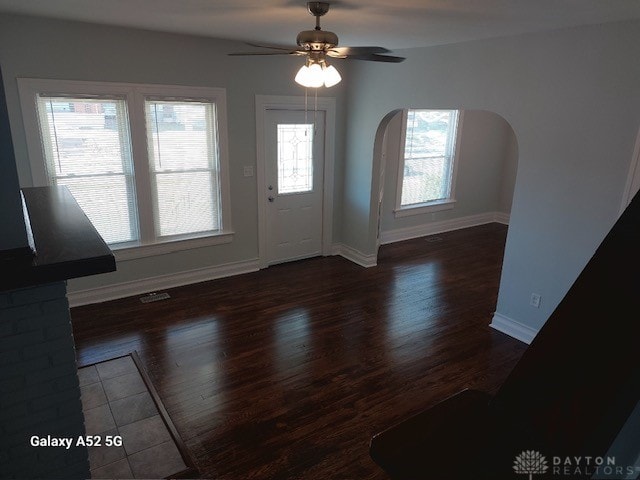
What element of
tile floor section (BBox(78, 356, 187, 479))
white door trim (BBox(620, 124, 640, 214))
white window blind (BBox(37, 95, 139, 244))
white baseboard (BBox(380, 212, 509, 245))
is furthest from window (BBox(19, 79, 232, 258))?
white door trim (BBox(620, 124, 640, 214))

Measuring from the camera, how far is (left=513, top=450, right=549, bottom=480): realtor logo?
705 millimetres

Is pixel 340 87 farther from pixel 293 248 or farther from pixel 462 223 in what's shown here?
pixel 462 223

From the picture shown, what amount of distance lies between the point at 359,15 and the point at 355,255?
11.0 feet

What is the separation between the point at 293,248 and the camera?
18.4 feet

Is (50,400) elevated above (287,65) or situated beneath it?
situated beneath

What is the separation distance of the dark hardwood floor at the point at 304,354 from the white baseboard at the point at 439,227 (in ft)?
4.14

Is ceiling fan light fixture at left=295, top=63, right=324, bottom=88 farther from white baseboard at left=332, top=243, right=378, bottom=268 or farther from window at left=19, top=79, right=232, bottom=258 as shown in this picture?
white baseboard at left=332, top=243, right=378, bottom=268

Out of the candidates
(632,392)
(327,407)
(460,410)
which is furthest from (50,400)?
(327,407)

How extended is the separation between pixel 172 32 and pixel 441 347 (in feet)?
12.4

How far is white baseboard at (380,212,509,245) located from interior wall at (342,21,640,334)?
2.59 m

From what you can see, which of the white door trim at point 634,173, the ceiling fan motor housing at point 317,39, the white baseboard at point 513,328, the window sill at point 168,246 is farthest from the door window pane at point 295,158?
the white door trim at point 634,173

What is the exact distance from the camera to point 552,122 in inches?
132

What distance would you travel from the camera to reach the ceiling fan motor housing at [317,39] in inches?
99.3

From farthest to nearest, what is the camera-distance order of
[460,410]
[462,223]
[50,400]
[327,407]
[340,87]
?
1. [462,223]
2. [340,87]
3. [327,407]
4. [50,400]
5. [460,410]
